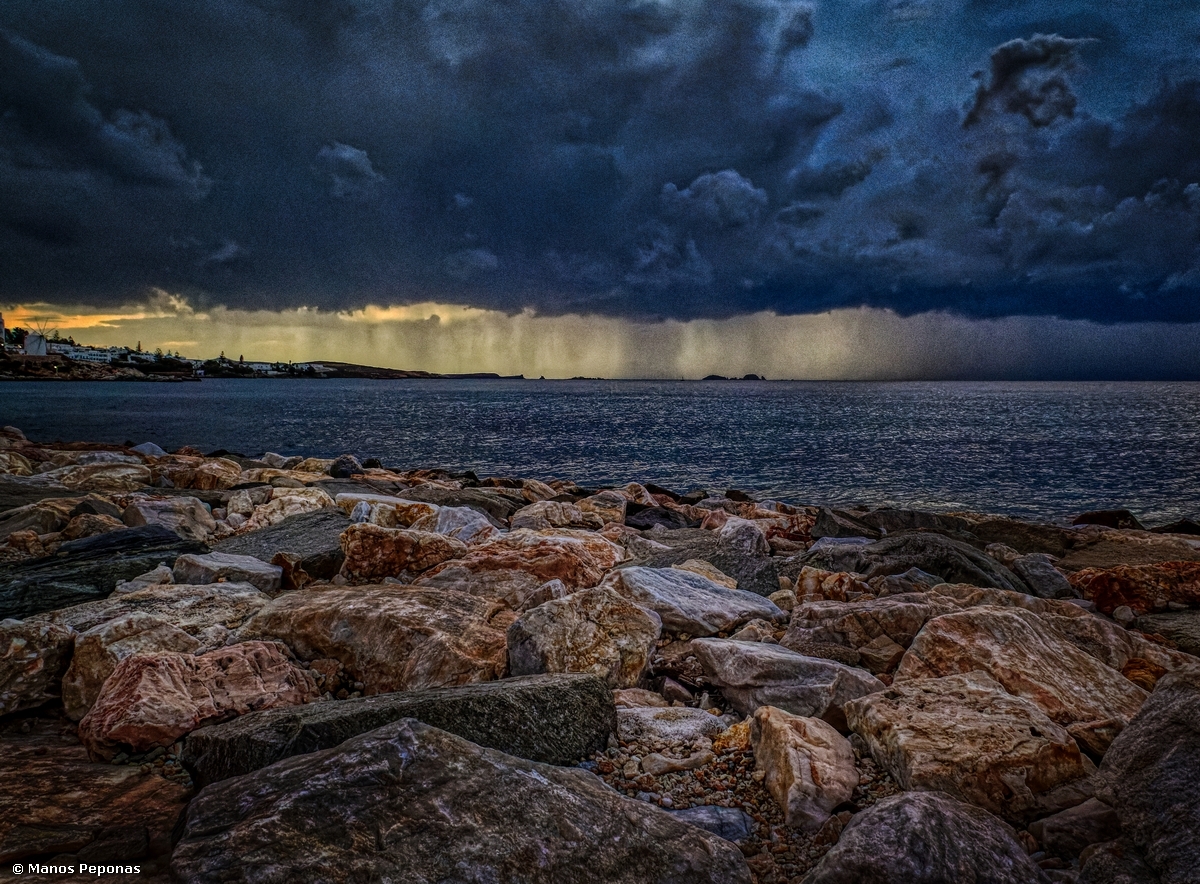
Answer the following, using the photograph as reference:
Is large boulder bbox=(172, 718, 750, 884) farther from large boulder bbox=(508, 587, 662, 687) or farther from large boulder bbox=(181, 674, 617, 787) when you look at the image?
large boulder bbox=(508, 587, 662, 687)

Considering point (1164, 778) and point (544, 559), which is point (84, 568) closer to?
point (544, 559)

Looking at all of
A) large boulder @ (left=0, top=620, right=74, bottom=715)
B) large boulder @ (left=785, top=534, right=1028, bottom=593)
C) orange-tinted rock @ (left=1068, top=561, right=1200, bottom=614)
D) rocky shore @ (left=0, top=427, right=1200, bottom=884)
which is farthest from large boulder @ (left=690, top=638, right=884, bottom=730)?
orange-tinted rock @ (left=1068, top=561, right=1200, bottom=614)

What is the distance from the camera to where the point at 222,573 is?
24.4ft

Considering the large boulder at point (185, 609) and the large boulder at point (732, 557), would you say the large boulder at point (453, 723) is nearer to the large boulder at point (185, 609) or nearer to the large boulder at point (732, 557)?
the large boulder at point (185, 609)

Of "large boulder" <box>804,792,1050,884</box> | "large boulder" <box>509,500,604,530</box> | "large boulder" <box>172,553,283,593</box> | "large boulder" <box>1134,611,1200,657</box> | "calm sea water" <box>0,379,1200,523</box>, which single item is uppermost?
"large boulder" <box>804,792,1050,884</box>

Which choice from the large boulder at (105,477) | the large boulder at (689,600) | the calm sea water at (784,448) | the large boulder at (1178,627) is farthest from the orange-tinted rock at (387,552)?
the calm sea water at (784,448)

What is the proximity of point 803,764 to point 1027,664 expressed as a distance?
2.30 m

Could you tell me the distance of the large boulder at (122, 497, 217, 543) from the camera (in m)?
10.9

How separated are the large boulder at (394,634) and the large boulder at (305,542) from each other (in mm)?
2032

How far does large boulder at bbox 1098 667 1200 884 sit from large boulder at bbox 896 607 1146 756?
22.2 inches

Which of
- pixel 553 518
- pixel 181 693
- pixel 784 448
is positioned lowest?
pixel 784 448

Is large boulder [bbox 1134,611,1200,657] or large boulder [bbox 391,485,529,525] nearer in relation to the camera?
large boulder [bbox 1134,611,1200,657]

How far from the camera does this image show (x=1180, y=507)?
23.9 m

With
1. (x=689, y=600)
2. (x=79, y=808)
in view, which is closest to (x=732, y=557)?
(x=689, y=600)
